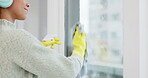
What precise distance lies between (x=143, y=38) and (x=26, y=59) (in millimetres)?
482

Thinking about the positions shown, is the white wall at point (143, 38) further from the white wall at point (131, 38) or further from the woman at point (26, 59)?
the woman at point (26, 59)

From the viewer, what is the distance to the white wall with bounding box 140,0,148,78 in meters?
0.80

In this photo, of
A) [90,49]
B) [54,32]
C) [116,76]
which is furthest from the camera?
[54,32]

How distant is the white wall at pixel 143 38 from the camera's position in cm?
80

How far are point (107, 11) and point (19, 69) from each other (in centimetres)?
53

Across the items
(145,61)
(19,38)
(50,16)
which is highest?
(50,16)

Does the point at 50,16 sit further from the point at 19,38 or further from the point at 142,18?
the point at 142,18

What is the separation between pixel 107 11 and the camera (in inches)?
40.9

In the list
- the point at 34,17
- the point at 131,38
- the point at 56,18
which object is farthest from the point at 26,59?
the point at 34,17

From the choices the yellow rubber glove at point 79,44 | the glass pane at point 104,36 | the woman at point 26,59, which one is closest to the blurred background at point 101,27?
the glass pane at point 104,36

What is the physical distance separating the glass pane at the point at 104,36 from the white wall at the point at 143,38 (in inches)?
6.0

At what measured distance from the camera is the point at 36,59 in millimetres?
784

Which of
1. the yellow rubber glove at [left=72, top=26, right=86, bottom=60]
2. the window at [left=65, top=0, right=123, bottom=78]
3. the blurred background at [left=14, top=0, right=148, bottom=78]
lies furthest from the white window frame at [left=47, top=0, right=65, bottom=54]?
the yellow rubber glove at [left=72, top=26, right=86, bottom=60]

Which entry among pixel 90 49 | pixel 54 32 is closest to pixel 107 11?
pixel 90 49
